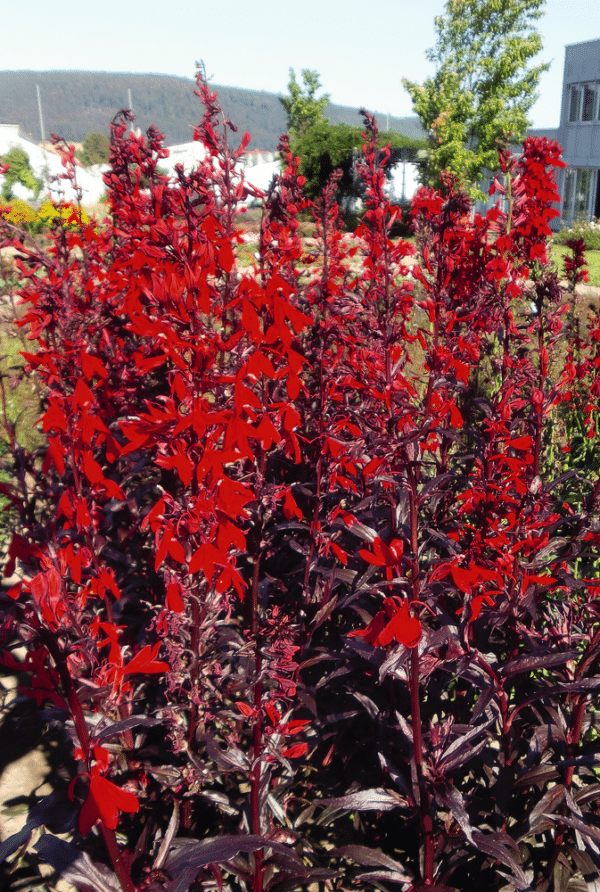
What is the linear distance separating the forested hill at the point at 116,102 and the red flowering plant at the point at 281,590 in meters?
145

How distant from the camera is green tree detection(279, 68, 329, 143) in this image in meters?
31.3

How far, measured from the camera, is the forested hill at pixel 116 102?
138375 mm

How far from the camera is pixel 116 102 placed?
16075cm

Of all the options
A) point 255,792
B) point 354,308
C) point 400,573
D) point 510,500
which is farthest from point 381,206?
point 255,792

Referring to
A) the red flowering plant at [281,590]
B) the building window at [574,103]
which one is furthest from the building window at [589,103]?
the red flowering plant at [281,590]

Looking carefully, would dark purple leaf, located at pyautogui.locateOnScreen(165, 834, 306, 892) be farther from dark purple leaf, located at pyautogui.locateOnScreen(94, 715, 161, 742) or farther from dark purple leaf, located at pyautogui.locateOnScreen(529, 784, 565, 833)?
dark purple leaf, located at pyautogui.locateOnScreen(529, 784, 565, 833)

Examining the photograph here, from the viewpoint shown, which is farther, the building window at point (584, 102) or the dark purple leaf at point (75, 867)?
the building window at point (584, 102)

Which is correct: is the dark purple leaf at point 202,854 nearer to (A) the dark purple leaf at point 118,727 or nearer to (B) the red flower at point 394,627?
(A) the dark purple leaf at point 118,727

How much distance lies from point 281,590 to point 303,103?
113 ft

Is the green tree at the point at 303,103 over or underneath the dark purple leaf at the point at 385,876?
over

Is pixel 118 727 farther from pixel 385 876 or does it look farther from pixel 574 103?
pixel 574 103

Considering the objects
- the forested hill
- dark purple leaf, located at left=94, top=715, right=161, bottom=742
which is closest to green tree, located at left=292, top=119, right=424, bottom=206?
dark purple leaf, located at left=94, top=715, right=161, bottom=742

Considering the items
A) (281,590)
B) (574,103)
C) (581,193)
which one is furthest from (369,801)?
(574,103)

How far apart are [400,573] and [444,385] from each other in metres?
0.49
